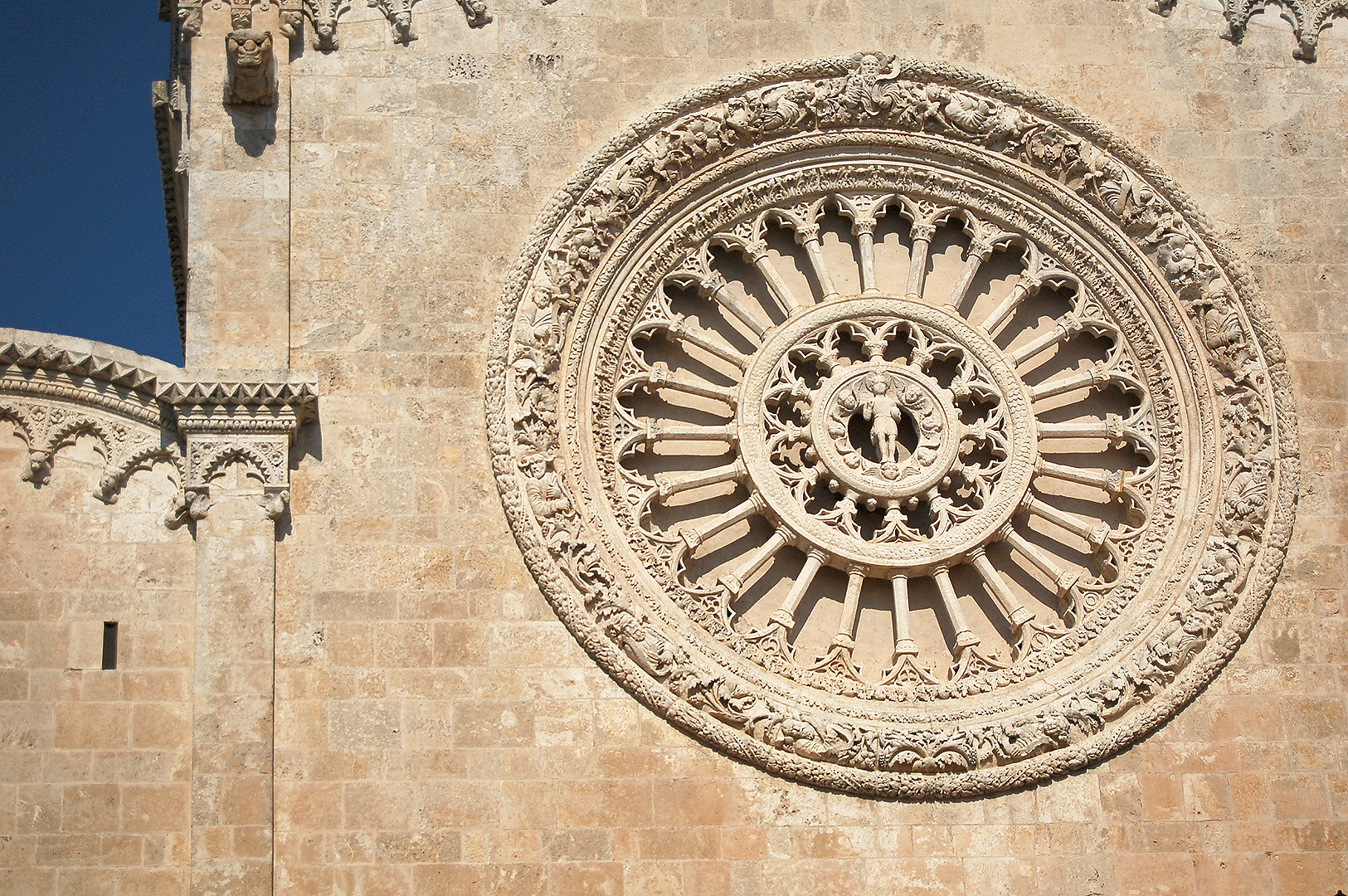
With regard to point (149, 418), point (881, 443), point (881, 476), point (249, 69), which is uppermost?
point (249, 69)

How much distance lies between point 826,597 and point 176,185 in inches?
313

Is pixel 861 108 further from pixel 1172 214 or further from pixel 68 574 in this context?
pixel 68 574

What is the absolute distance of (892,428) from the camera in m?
12.5

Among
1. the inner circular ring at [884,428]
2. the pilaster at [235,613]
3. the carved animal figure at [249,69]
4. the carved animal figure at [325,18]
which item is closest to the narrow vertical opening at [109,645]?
the pilaster at [235,613]

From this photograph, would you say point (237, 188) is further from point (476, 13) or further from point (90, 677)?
point (90, 677)

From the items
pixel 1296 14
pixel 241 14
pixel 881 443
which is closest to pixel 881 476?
pixel 881 443

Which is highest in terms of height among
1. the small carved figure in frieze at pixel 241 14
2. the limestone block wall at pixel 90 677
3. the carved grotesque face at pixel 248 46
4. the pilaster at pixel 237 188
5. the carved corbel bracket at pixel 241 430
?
the small carved figure in frieze at pixel 241 14

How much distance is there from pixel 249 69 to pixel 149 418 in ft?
7.65

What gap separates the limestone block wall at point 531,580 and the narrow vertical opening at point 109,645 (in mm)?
1030

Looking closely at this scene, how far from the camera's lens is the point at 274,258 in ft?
39.6

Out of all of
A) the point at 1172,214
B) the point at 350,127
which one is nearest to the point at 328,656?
the point at 350,127

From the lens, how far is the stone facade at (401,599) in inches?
433

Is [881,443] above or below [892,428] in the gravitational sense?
below

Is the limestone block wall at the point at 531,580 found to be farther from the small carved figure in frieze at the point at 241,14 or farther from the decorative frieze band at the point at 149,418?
the small carved figure in frieze at the point at 241,14
